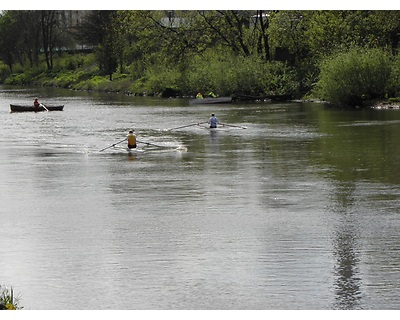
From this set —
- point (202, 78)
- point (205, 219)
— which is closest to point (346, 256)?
point (205, 219)

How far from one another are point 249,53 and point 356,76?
25032 millimetres

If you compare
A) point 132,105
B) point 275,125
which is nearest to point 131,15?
point 132,105

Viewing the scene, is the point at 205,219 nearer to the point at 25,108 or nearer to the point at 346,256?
the point at 346,256

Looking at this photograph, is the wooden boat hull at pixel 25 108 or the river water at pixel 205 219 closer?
the river water at pixel 205 219

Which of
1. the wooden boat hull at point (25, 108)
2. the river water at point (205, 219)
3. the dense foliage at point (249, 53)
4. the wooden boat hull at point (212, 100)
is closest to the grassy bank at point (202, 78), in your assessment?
the dense foliage at point (249, 53)

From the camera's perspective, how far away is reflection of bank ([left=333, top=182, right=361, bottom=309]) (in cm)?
1994

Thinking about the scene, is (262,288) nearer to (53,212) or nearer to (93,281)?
(93,281)

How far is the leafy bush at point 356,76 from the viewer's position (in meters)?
75.0

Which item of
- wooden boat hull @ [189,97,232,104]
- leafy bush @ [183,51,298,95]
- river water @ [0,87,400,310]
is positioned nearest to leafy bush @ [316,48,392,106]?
wooden boat hull @ [189,97,232,104]

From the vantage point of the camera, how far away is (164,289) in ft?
68.8

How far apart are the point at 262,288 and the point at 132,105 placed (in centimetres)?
6796

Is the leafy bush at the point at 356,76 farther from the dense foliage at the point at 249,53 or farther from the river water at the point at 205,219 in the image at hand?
the river water at the point at 205,219

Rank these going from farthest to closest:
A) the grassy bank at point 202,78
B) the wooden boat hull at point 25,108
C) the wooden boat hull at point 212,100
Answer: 1. the grassy bank at point 202,78
2. the wooden boat hull at point 212,100
3. the wooden boat hull at point 25,108

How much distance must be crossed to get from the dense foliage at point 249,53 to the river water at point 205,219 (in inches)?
752
